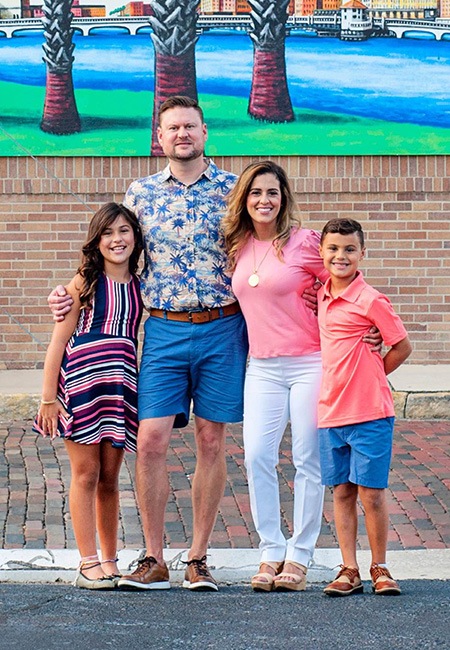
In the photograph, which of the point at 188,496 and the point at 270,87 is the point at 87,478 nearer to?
the point at 188,496

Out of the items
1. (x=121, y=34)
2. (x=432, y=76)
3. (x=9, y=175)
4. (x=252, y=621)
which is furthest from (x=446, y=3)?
(x=252, y=621)

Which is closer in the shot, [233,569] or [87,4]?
[233,569]

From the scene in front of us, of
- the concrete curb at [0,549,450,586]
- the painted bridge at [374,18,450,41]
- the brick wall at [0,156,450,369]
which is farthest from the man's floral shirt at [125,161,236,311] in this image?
the painted bridge at [374,18,450,41]

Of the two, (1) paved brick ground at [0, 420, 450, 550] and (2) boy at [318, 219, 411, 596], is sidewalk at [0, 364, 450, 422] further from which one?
(2) boy at [318, 219, 411, 596]

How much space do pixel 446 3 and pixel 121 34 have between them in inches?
107

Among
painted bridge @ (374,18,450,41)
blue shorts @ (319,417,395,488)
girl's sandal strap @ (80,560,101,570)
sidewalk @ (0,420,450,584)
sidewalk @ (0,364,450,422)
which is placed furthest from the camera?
painted bridge @ (374,18,450,41)

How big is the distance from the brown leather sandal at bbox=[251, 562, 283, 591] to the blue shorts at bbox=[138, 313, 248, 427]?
648 mm

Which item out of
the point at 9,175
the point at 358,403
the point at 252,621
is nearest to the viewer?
the point at 252,621

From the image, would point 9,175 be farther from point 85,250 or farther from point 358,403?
point 358,403

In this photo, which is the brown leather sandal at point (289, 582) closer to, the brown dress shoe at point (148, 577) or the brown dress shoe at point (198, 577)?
the brown dress shoe at point (198, 577)

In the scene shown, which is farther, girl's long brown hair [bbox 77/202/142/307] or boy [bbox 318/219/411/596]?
girl's long brown hair [bbox 77/202/142/307]

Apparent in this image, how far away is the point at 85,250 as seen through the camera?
5.17 meters

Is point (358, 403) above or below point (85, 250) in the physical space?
below

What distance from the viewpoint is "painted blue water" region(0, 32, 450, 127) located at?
9.85 m
